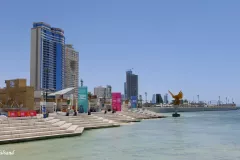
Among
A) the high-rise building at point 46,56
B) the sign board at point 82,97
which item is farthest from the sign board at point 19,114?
the high-rise building at point 46,56

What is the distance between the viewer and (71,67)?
177 metres

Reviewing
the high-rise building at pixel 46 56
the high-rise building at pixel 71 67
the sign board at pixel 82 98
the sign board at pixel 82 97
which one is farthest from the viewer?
the high-rise building at pixel 71 67

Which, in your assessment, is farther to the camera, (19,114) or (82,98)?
(82,98)

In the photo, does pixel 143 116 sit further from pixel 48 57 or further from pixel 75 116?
pixel 48 57

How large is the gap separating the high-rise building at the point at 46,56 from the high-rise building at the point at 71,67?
15965 millimetres

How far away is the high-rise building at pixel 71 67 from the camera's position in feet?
557

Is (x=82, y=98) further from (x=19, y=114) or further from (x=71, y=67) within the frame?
(x=71, y=67)

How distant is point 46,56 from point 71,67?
41.6 metres

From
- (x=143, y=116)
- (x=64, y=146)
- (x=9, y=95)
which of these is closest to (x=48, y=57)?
(x=143, y=116)

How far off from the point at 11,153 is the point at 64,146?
15.6 ft

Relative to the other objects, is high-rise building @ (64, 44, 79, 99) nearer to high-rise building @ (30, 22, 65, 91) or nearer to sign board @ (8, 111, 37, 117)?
high-rise building @ (30, 22, 65, 91)

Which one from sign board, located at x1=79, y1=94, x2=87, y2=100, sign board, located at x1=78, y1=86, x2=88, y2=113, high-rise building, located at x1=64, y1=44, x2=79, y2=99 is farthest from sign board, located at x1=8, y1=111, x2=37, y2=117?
high-rise building, located at x1=64, y1=44, x2=79, y2=99

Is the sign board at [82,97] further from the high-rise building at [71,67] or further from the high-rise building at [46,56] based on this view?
the high-rise building at [71,67]

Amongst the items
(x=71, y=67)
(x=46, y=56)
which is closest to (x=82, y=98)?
(x=46, y=56)
